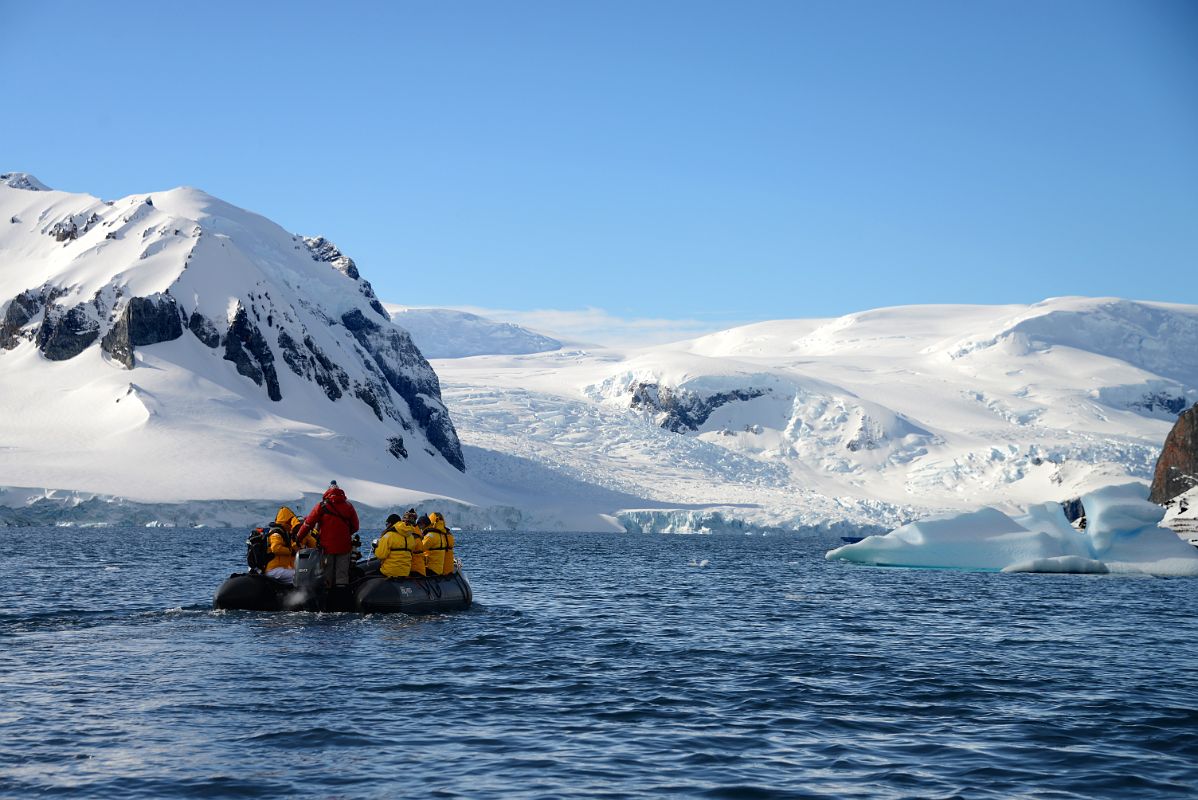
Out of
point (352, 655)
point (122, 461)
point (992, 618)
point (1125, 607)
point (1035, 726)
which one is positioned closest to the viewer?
point (1035, 726)

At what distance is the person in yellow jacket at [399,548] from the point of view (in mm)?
31922

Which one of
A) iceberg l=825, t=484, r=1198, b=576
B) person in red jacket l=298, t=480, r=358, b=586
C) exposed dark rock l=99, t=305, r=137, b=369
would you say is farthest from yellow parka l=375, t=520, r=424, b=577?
exposed dark rock l=99, t=305, r=137, b=369

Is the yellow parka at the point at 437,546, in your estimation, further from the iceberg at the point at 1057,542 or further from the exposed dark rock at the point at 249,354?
the exposed dark rock at the point at 249,354

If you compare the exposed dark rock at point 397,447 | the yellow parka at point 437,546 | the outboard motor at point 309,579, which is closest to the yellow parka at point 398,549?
the yellow parka at point 437,546

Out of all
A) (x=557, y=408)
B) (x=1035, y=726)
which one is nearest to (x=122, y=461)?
(x=557, y=408)

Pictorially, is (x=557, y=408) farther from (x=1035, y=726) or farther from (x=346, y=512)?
(x=1035, y=726)

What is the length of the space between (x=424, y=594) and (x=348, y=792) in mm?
17574

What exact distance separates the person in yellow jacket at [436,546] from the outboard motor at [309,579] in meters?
2.92

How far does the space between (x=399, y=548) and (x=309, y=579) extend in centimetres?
230

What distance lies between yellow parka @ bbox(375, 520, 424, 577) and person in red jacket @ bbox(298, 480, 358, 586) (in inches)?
35.6

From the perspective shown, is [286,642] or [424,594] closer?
[286,642]

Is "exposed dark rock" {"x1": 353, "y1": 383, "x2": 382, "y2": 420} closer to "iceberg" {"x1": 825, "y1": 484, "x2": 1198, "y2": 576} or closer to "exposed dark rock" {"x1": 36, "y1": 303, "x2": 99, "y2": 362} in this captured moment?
"exposed dark rock" {"x1": 36, "y1": 303, "x2": 99, "y2": 362}

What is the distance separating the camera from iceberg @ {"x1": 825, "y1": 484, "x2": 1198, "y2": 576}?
5772cm

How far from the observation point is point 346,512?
3122 centimetres
